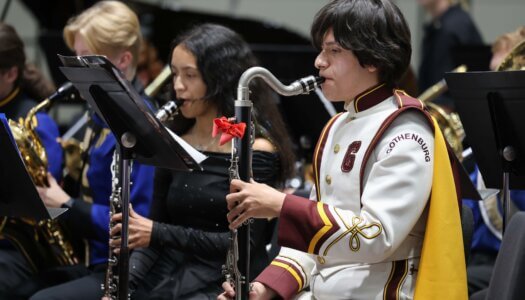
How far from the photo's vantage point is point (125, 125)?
7.34 ft

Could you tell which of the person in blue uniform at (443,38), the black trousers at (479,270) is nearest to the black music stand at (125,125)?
the black trousers at (479,270)

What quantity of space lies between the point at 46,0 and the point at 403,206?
402 centimetres

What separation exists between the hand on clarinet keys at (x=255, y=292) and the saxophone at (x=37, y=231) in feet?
3.55

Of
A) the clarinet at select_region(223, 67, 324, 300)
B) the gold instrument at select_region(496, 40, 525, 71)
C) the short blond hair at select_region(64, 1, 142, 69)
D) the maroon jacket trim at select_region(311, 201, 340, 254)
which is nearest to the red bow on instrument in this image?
the clarinet at select_region(223, 67, 324, 300)

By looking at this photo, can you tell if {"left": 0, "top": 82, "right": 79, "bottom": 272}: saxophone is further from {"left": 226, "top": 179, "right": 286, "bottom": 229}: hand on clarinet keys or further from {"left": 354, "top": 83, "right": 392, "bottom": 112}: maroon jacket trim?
{"left": 354, "top": 83, "right": 392, "bottom": 112}: maroon jacket trim

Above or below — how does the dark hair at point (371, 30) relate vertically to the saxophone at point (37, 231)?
above

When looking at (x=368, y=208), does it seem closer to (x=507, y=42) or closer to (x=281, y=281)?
(x=281, y=281)

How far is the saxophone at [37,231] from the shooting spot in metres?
2.91

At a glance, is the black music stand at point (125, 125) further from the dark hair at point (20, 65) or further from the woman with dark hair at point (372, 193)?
the dark hair at point (20, 65)

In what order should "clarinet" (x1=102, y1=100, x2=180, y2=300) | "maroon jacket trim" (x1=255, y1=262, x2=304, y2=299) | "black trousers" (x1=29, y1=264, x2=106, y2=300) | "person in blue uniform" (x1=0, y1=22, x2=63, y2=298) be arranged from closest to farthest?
1. "maroon jacket trim" (x1=255, y1=262, x2=304, y2=299)
2. "clarinet" (x1=102, y1=100, x2=180, y2=300)
3. "black trousers" (x1=29, y1=264, x2=106, y2=300)
4. "person in blue uniform" (x1=0, y1=22, x2=63, y2=298)

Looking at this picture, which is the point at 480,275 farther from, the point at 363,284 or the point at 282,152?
the point at 363,284

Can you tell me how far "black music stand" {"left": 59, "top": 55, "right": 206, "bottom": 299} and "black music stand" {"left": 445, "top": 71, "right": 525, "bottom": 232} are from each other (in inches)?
27.4

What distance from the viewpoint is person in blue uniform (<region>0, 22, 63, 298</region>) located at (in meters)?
3.01

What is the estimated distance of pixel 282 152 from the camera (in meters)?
2.59
